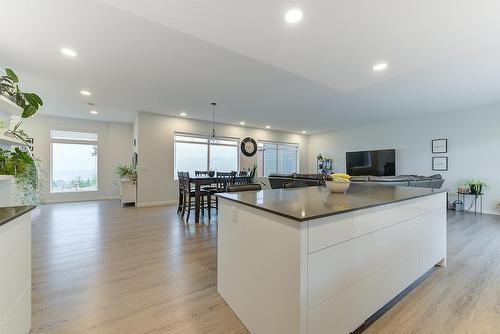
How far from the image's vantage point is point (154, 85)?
404 cm

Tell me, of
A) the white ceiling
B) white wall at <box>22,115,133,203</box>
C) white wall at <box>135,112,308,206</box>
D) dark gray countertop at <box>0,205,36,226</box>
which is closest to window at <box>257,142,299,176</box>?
white wall at <box>135,112,308,206</box>

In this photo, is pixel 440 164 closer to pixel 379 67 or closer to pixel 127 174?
pixel 379 67

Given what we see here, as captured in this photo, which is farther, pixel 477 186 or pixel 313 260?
pixel 477 186

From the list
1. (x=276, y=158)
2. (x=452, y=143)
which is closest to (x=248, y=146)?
(x=276, y=158)

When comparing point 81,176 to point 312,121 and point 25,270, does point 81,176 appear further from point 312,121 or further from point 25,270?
point 312,121

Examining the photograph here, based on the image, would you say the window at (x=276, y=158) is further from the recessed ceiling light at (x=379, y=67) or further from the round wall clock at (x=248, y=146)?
the recessed ceiling light at (x=379, y=67)

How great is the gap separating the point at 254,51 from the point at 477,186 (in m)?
6.28

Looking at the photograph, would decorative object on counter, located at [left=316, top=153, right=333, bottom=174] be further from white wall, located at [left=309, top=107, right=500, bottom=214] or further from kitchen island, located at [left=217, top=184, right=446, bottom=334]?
kitchen island, located at [left=217, top=184, right=446, bottom=334]

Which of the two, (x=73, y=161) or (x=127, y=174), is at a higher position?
(x=73, y=161)

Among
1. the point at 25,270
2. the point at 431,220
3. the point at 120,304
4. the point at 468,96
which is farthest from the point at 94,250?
the point at 468,96

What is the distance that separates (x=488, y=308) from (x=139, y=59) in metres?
4.56

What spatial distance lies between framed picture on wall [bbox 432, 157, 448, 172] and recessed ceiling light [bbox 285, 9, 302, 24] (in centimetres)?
650

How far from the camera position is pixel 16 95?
242 cm

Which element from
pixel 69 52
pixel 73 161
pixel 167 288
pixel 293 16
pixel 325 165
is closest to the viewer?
pixel 293 16
